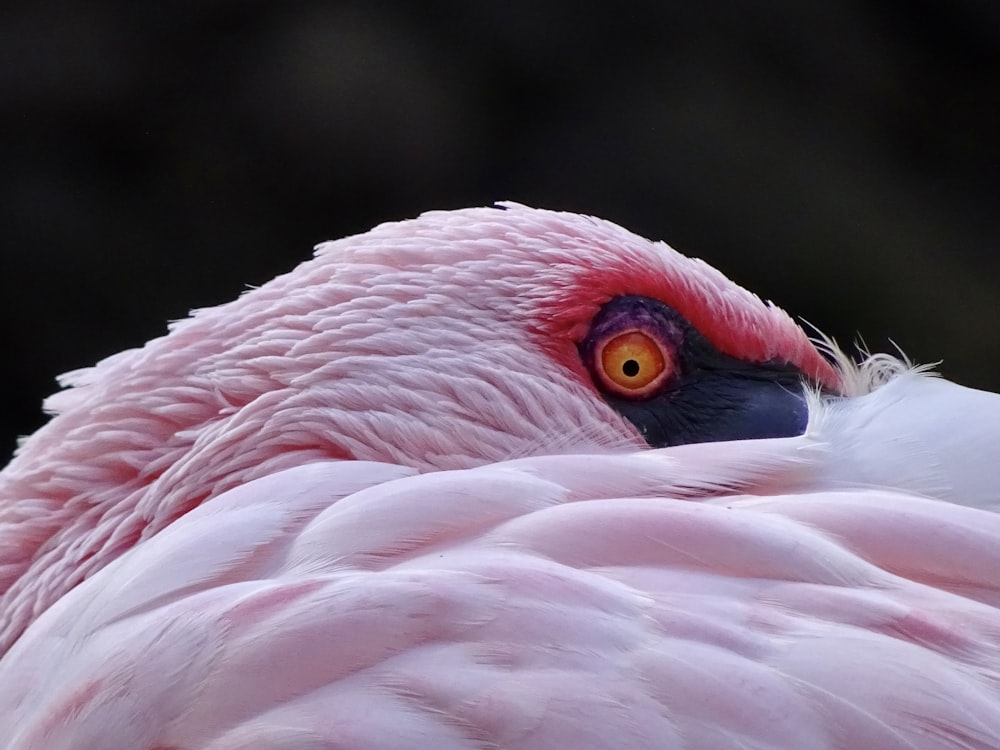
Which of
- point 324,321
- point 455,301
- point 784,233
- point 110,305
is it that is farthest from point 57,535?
point 784,233

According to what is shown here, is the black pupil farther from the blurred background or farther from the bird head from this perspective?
the blurred background

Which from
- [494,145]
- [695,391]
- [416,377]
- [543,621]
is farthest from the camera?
[494,145]

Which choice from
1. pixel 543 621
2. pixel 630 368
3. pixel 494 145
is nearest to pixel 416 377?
pixel 630 368

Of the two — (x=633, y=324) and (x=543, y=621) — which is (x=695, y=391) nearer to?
(x=633, y=324)

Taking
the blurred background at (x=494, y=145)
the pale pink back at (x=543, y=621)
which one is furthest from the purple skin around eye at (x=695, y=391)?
the blurred background at (x=494, y=145)

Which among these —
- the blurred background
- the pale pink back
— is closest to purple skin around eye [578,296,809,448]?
the pale pink back

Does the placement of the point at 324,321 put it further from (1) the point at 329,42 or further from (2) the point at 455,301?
(1) the point at 329,42

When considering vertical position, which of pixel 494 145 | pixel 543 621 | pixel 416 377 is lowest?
pixel 543 621

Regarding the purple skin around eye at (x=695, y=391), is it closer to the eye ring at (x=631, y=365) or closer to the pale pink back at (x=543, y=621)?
the eye ring at (x=631, y=365)

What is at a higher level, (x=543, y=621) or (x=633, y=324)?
(x=633, y=324)
